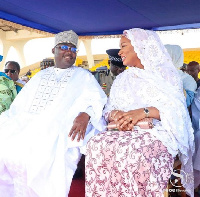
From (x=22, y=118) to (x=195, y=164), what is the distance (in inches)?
78.1

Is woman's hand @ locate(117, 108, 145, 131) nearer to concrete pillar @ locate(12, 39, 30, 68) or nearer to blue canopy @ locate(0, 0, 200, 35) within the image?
blue canopy @ locate(0, 0, 200, 35)

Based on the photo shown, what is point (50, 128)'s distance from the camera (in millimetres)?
2988

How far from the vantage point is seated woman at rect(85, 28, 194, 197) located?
7.68 ft

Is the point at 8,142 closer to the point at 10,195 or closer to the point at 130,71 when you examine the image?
the point at 10,195

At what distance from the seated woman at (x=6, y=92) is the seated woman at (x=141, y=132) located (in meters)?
1.23

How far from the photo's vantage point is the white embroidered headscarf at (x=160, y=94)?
2.63 m

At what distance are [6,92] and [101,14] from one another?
2.02 metres

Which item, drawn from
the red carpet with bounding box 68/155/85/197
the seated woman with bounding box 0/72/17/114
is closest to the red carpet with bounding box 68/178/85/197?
the red carpet with bounding box 68/155/85/197

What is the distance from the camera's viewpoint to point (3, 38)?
55.8 feet

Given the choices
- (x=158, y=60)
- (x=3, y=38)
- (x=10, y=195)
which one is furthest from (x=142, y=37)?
(x=3, y=38)

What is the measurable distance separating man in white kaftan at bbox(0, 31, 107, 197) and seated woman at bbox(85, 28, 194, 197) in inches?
10.5

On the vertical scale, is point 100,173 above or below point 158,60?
below

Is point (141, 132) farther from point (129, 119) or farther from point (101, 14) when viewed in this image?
point (101, 14)

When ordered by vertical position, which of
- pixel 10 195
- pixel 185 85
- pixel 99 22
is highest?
pixel 99 22
